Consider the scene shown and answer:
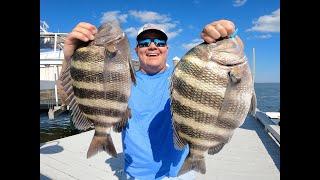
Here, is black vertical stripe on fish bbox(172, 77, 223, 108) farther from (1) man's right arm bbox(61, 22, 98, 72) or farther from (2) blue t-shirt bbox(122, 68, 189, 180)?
(2) blue t-shirt bbox(122, 68, 189, 180)

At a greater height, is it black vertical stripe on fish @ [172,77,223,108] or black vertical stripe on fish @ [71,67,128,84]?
black vertical stripe on fish @ [71,67,128,84]

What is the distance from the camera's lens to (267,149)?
7.36 meters

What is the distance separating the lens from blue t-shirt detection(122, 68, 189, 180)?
310 centimetres

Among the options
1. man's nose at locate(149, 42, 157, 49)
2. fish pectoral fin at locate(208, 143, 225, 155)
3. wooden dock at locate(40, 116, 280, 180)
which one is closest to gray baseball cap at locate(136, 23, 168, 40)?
man's nose at locate(149, 42, 157, 49)

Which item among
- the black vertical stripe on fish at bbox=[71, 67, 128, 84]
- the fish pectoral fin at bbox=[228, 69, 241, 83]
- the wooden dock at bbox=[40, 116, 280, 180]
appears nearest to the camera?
the fish pectoral fin at bbox=[228, 69, 241, 83]

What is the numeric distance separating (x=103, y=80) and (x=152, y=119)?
102cm

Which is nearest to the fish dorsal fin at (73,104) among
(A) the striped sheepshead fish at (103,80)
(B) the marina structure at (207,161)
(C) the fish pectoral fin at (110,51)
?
(A) the striped sheepshead fish at (103,80)

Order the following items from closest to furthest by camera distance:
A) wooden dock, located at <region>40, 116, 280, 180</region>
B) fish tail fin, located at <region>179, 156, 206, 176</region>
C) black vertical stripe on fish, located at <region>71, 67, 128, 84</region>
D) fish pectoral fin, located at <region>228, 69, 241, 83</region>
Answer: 1. fish pectoral fin, located at <region>228, 69, 241, 83</region>
2. black vertical stripe on fish, located at <region>71, 67, 128, 84</region>
3. fish tail fin, located at <region>179, 156, 206, 176</region>
4. wooden dock, located at <region>40, 116, 280, 180</region>

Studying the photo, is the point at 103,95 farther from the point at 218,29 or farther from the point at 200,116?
the point at 218,29

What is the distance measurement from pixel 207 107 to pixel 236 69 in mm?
281

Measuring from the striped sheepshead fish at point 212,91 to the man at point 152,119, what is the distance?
89 cm

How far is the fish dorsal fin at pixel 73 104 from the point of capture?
2309 mm
